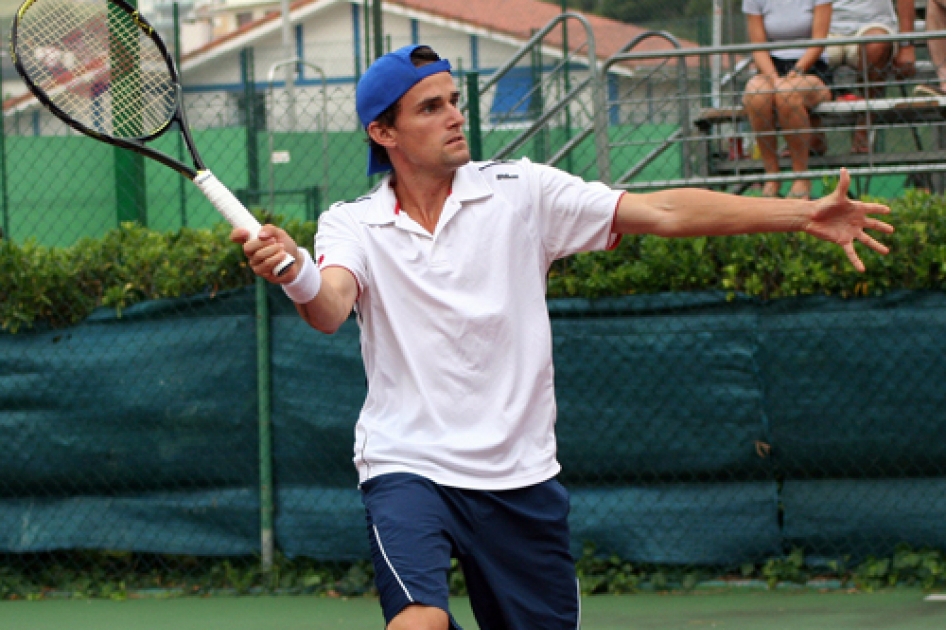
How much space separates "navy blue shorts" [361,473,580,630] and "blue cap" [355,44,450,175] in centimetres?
99

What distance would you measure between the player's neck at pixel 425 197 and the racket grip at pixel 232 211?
537 millimetres

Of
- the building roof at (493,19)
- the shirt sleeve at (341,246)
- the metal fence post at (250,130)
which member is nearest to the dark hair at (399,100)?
the shirt sleeve at (341,246)

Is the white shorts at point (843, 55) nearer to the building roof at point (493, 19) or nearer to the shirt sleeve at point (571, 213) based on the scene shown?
the shirt sleeve at point (571, 213)

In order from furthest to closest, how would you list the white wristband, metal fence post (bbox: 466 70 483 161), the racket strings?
1. metal fence post (bbox: 466 70 483 161)
2. the racket strings
3. the white wristband

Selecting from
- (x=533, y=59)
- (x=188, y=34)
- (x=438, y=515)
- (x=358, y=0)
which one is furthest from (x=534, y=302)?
(x=188, y=34)

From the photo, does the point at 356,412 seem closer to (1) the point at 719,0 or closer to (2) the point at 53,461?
(2) the point at 53,461

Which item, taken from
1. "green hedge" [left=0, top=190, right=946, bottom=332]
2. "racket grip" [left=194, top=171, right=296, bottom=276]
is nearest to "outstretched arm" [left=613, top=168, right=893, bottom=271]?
"racket grip" [left=194, top=171, right=296, bottom=276]

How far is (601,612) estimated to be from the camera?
18.7ft

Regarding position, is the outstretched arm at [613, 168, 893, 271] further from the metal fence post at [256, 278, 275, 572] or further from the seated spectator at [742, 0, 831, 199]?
the seated spectator at [742, 0, 831, 199]

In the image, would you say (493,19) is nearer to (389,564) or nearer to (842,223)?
(842,223)

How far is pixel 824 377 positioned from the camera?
5.75 meters

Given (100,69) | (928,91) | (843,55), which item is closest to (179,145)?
(843,55)

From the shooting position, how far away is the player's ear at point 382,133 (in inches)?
139

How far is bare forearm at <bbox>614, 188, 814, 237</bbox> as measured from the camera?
3295mm
